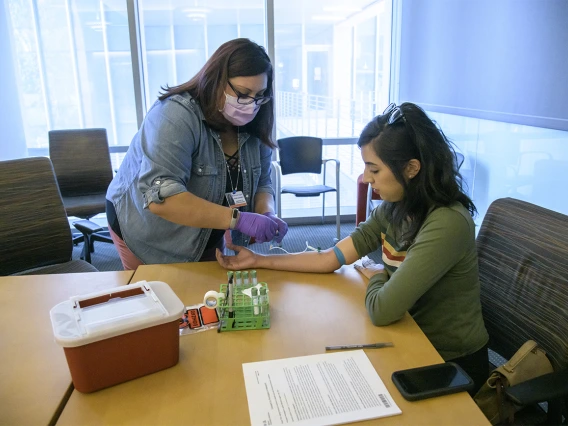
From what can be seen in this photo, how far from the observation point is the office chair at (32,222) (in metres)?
1.81

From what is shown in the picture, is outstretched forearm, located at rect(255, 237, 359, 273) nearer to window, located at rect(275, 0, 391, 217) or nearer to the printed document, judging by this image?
the printed document

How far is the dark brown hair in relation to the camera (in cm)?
138

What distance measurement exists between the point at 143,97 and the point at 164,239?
270cm

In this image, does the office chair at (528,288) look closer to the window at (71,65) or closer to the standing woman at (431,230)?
the standing woman at (431,230)

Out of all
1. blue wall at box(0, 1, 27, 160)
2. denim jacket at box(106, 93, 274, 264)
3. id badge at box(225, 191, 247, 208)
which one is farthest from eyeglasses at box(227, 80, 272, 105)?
blue wall at box(0, 1, 27, 160)

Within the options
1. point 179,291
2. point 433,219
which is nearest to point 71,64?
point 179,291

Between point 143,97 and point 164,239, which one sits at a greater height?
point 143,97

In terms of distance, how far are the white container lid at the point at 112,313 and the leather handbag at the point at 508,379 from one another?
2.44ft

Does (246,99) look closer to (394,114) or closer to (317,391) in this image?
(394,114)

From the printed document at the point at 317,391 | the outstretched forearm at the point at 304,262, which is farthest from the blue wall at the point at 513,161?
the printed document at the point at 317,391

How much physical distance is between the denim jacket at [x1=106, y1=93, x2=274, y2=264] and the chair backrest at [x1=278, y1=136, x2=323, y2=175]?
219 cm

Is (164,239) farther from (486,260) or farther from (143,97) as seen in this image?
(143,97)

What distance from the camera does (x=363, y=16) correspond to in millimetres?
4156

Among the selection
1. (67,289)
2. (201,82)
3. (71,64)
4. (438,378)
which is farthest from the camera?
(71,64)
